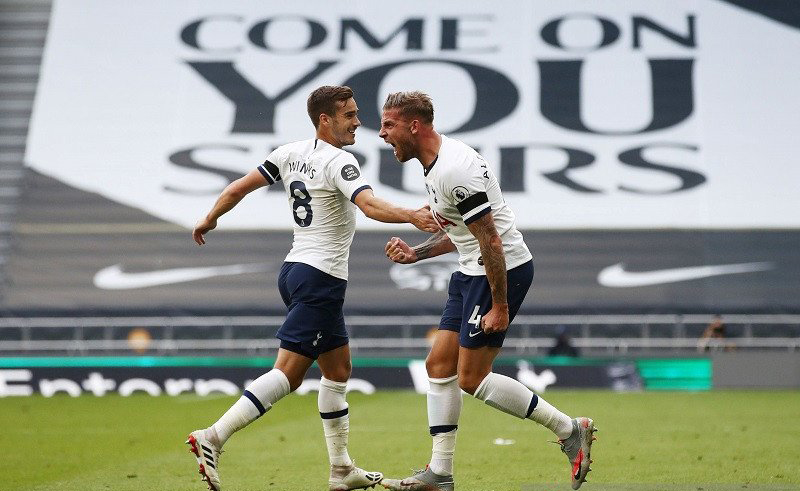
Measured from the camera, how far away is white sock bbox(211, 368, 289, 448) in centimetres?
659

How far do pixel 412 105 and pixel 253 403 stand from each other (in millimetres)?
1869

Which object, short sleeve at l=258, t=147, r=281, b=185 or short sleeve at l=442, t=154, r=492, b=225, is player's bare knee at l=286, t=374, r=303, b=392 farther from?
short sleeve at l=442, t=154, r=492, b=225

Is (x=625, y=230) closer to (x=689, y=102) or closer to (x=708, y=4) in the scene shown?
(x=689, y=102)

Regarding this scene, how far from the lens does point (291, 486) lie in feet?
24.4

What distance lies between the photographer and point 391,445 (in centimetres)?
1048

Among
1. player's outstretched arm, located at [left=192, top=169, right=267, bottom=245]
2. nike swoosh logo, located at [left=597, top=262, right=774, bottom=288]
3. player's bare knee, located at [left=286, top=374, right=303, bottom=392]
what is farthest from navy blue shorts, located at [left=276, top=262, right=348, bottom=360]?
nike swoosh logo, located at [left=597, top=262, right=774, bottom=288]

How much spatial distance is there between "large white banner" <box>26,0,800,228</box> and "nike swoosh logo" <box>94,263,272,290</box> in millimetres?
1257

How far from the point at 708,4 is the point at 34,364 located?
19.0 meters

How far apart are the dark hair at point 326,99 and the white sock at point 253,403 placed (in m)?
1.54

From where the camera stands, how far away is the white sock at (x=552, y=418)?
22.6ft

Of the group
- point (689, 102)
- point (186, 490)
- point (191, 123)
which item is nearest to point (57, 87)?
point (191, 123)

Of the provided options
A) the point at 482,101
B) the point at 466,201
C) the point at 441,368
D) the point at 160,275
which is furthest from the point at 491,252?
the point at 482,101

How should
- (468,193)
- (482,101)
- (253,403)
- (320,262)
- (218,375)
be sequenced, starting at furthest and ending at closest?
1. (482,101)
2. (218,375)
3. (320,262)
4. (253,403)
5. (468,193)

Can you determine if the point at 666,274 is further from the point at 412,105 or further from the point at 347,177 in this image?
the point at 412,105
